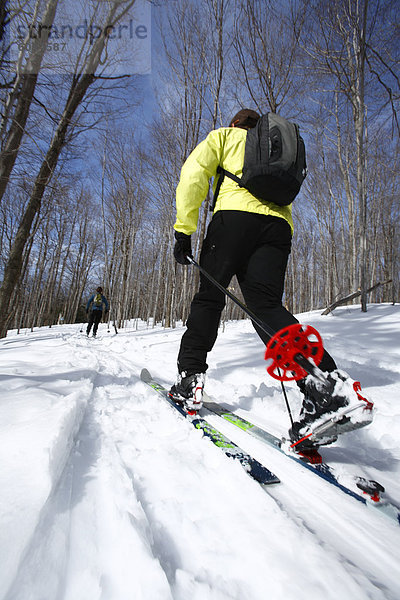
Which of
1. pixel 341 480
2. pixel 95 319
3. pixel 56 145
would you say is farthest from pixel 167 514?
pixel 95 319

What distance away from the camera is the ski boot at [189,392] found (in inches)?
65.4

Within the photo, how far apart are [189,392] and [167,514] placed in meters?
0.94

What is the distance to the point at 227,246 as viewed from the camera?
1.62 metres

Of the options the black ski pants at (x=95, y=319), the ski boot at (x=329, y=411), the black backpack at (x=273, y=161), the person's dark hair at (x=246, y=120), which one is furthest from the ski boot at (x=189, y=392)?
the black ski pants at (x=95, y=319)

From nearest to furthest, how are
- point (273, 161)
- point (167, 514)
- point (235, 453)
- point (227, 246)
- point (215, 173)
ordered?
point (167, 514) < point (235, 453) < point (273, 161) < point (227, 246) < point (215, 173)

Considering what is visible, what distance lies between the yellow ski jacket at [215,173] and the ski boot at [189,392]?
0.94 metres

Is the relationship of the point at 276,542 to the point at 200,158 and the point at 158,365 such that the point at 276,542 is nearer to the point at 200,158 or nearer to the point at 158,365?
the point at 200,158

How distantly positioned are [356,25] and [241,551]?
26.6 feet

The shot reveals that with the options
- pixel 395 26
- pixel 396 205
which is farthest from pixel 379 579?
pixel 396 205

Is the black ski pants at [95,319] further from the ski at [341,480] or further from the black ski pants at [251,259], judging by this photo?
the ski at [341,480]

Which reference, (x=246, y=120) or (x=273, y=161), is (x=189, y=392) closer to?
(x=273, y=161)

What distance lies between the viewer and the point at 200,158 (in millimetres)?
1683

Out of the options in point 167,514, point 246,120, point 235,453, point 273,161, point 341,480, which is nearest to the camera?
point 167,514

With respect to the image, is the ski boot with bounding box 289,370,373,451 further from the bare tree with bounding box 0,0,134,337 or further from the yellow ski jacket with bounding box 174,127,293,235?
the bare tree with bounding box 0,0,134,337
